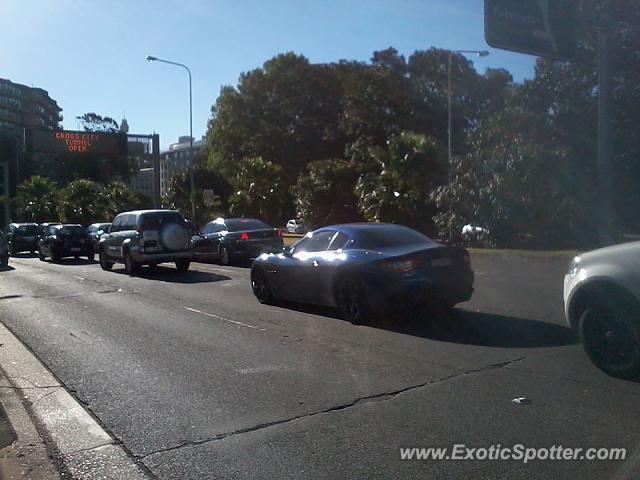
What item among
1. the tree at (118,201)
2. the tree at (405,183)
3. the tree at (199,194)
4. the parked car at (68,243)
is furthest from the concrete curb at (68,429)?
the tree at (118,201)

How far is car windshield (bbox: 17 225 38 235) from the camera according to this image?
34.5 m

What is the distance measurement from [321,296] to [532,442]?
579 centimetres

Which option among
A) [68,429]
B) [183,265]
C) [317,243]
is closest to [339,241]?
[317,243]

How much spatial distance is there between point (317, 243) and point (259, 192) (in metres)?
27.7

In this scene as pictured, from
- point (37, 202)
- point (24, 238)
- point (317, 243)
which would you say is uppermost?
point (37, 202)

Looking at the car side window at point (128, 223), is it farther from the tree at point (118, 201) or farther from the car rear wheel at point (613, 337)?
the tree at point (118, 201)

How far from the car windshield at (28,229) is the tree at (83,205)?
13.2 m

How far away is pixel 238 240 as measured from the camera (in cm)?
2156

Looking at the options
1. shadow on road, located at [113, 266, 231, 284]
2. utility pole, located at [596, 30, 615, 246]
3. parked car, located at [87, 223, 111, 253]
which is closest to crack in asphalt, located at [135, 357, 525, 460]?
shadow on road, located at [113, 266, 231, 284]

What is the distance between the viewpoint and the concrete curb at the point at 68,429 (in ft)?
16.4

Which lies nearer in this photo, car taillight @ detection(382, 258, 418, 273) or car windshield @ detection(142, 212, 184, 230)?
car taillight @ detection(382, 258, 418, 273)

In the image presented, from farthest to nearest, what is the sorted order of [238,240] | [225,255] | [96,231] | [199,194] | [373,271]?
[199,194] < [96,231] < [225,255] < [238,240] < [373,271]

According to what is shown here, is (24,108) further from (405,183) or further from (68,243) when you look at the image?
(405,183)

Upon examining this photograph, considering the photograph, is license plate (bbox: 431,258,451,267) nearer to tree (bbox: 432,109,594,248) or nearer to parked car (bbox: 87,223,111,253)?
tree (bbox: 432,109,594,248)
